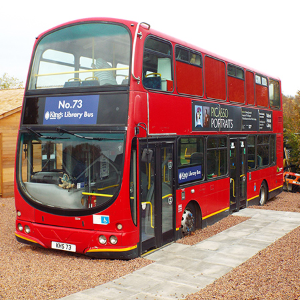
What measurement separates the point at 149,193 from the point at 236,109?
17.7ft

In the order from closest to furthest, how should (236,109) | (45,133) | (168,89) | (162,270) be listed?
(162,270) < (45,133) < (168,89) < (236,109)

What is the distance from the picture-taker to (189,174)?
375 inches

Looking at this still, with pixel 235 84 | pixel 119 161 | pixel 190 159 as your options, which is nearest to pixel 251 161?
pixel 235 84

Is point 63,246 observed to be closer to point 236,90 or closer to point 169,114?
point 169,114

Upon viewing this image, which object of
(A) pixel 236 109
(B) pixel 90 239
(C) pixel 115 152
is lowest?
(B) pixel 90 239

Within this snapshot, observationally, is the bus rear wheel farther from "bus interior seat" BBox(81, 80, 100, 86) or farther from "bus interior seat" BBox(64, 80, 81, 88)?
"bus interior seat" BBox(64, 80, 81, 88)

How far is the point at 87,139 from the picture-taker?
738 centimetres

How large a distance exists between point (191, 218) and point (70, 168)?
3.47 m

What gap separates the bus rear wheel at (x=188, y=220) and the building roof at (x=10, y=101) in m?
8.95

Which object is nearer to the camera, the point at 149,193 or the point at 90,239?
the point at 90,239

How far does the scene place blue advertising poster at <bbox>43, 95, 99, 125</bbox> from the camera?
24.5ft

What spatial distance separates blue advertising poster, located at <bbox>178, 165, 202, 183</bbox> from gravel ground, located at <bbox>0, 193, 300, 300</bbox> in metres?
1.44

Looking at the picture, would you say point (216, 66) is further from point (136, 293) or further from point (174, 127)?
point (136, 293)

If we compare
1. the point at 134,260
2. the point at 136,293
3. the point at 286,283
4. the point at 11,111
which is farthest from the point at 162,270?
the point at 11,111
